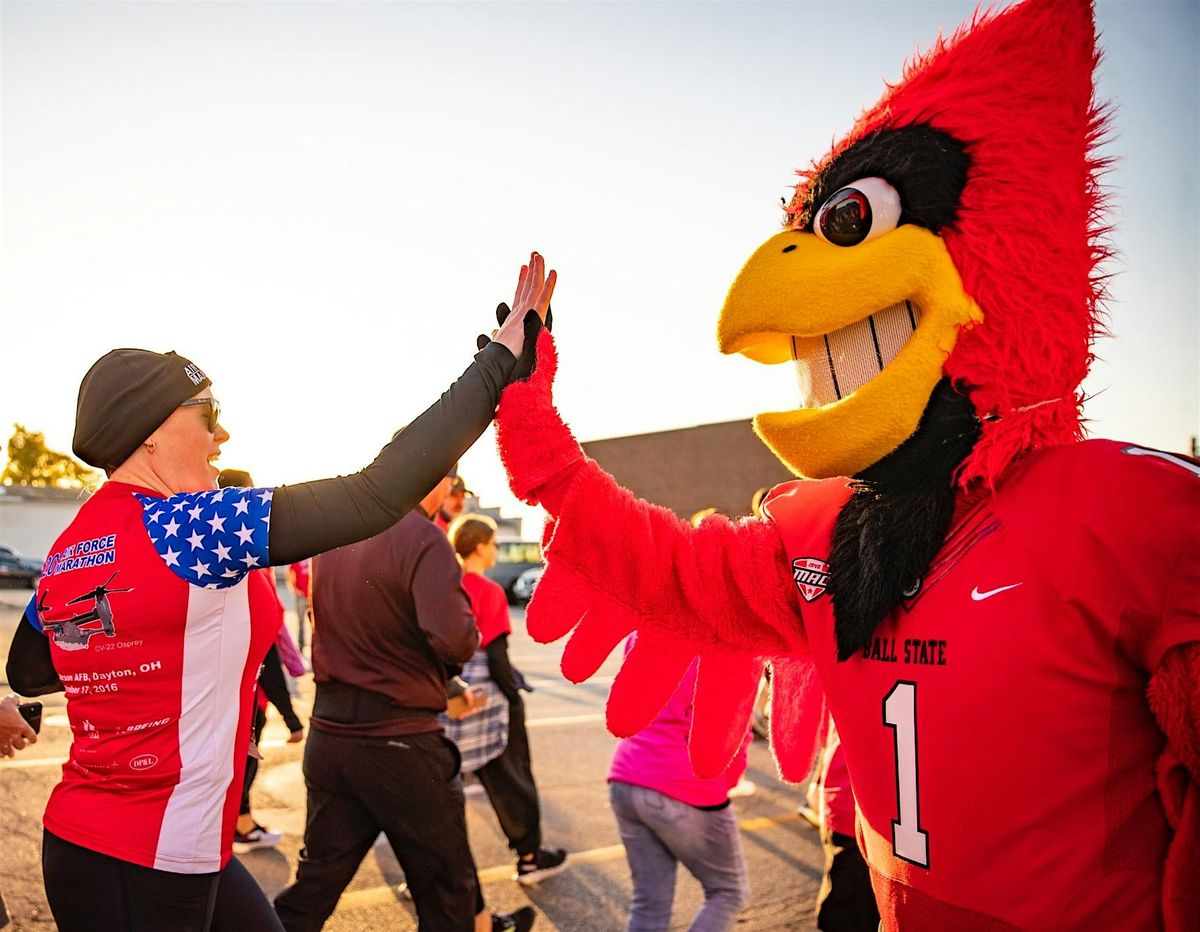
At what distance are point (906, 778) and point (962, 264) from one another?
98 centimetres

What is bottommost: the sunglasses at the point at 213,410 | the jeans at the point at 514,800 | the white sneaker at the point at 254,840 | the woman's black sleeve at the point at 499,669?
the white sneaker at the point at 254,840

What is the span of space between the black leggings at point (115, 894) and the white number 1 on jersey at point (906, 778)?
5.01 feet

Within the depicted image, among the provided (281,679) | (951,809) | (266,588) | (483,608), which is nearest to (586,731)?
(483,608)

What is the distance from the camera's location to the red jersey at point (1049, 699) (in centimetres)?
152

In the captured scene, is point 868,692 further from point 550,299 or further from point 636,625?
point 550,299

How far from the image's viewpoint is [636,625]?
86.4 inches

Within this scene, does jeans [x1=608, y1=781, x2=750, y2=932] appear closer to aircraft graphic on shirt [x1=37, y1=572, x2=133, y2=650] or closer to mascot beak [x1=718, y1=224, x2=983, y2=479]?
mascot beak [x1=718, y1=224, x2=983, y2=479]

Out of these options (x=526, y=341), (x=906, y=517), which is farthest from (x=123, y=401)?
(x=906, y=517)

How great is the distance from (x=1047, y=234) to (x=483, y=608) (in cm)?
390

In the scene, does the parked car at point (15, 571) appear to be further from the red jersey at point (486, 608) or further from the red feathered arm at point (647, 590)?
the red feathered arm at point (647, 590)

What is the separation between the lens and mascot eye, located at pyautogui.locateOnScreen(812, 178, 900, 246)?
1838 millimetres

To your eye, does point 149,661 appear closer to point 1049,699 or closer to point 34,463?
point 1049,699

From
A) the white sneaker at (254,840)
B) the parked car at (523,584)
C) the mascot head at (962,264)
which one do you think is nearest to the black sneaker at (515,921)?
the white sneaker at (254,840)

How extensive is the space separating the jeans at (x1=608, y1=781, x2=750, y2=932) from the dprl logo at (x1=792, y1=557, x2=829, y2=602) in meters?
1.61
